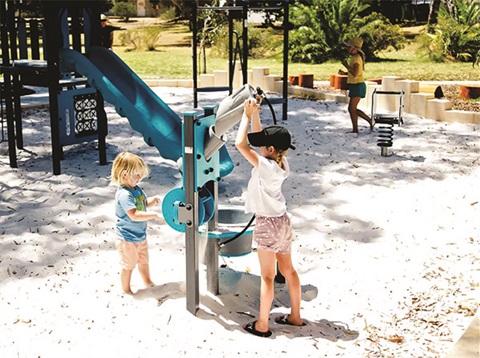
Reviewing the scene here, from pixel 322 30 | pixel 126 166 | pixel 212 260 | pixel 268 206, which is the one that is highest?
pixel 322 30

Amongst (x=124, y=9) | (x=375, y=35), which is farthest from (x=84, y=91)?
(x=124, y=9)

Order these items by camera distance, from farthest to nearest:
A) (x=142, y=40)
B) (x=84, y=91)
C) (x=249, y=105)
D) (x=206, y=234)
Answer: (x=142, y=40) → (x=84, y=91) → (x=206, y=234) → (x=249, y=105)

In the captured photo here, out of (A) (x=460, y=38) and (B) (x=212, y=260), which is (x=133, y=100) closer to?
(B) (x=212, y=260)

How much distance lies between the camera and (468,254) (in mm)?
5648

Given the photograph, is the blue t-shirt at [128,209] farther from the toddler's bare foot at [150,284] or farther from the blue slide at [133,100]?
the blue slide at [133,100]

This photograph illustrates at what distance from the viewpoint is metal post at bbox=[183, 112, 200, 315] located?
4.45 meters

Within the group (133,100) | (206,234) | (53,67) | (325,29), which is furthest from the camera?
(325,29)

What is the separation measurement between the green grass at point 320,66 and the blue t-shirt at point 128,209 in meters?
11.6

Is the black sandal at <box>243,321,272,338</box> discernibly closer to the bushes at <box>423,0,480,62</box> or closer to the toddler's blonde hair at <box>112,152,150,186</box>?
the toddler's blonde hair at <box>112,152,150,186</box>

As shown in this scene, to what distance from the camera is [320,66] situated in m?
18.7

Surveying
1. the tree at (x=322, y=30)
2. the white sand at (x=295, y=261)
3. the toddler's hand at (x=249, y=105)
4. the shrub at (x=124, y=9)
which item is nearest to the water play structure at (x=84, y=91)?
the white sand at (x=295, y=261)

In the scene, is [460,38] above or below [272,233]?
above

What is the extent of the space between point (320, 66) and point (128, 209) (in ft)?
48.0

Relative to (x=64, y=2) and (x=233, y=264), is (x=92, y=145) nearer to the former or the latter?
(x=64, y=2)
